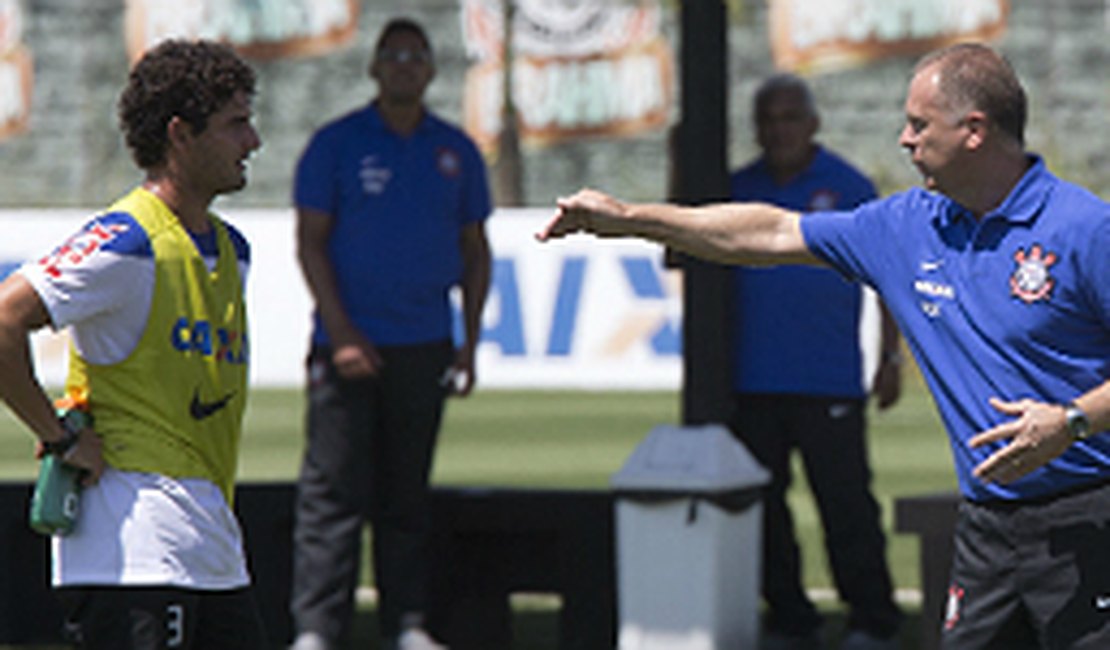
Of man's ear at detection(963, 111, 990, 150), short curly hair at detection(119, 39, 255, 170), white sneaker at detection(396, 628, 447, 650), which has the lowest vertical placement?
white sneaker at detection(396, 628, 447, 650)

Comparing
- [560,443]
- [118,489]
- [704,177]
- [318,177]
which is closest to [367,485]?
[318,177]

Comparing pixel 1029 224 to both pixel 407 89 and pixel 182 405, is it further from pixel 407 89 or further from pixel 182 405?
pixel 407 89

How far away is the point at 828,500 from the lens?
318 inches

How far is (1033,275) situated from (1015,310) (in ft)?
0.27

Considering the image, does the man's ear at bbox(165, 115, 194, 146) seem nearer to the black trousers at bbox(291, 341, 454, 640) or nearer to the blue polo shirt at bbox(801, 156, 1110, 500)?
the blue polo shirt at bbox(801, 156, 1110, 500)

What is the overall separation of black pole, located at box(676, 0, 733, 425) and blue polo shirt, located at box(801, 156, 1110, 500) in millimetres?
2176

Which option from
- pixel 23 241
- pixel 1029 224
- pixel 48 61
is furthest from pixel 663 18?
pixel 1029 224

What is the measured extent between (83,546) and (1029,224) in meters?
2.13

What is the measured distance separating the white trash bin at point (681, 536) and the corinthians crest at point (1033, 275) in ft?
8.32

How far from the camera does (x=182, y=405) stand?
184 inches

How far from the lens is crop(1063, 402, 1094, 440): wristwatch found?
451cm

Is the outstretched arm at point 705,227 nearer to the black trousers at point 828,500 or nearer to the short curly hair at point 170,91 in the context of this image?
the short curly hair at point 170,91

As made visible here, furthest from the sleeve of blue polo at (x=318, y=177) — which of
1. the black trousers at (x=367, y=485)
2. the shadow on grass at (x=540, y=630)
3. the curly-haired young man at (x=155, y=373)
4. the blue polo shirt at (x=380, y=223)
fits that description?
the curly-haired young man at (x=155, y=373)

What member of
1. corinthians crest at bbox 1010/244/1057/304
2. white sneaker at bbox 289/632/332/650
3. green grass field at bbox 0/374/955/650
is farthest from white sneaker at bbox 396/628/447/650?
corinthians crest at bbox 1010/244/1057/304
